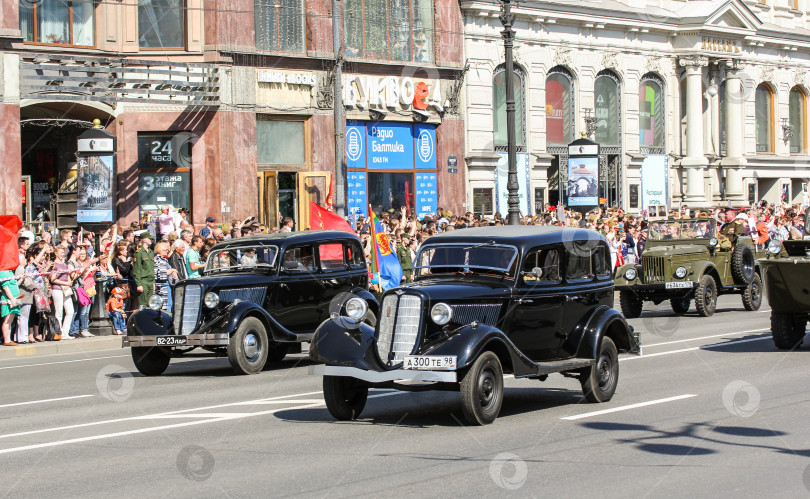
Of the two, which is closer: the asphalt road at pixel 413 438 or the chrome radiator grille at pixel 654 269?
the asphalt road at pixel 413 438

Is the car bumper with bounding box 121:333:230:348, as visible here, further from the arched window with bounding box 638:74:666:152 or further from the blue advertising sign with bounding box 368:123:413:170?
the arched window with bounding box 638:74:666:152

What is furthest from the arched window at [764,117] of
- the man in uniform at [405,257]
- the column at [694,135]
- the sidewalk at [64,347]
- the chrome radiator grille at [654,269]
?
the sidewalk at [64,347]

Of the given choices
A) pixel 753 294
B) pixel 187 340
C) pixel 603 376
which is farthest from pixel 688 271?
pixel 187 340

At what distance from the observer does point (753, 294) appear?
23.9m

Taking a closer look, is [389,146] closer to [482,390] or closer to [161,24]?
[161,24]

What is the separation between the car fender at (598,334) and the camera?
1180 centimetres

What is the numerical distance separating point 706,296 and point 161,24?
17.1 metres

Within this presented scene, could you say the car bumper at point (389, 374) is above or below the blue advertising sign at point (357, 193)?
below

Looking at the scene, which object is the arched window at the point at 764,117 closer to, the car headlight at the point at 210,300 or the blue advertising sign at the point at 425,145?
the blue advertising sign at the point at 425,145

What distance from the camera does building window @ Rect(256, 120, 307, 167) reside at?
33.8m

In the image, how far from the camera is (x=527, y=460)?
28.9ft

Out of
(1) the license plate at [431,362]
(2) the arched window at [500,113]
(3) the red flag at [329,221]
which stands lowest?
(1) the license plate at [431,362]

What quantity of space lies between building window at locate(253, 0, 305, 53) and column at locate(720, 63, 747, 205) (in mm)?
24124

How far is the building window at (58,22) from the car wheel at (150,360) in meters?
15.4
